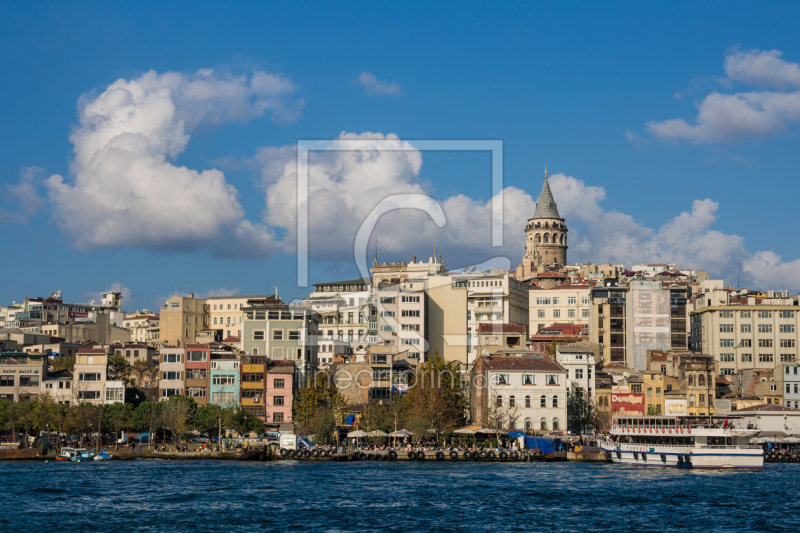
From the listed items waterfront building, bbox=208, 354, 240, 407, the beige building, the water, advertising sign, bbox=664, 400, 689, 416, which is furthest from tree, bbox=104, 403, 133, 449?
advertising sign, bbox=664, 400, 689, 416

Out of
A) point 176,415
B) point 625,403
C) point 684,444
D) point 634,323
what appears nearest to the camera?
point 684,444

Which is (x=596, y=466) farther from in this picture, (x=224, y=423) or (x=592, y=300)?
(x=592, y=300)

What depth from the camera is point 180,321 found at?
131 metres

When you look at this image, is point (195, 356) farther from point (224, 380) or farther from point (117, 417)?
point (117, 417)

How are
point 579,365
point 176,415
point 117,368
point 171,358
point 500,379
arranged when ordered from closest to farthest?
point 176,415, point 500,379, point 171,358, point 579,365, point 117,368

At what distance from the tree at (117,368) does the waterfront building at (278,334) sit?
38.4 feet

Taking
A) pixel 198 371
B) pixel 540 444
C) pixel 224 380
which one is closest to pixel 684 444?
pixel 540 444

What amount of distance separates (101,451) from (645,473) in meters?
41.9

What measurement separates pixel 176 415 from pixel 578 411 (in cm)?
3473

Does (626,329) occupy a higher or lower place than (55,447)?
higher

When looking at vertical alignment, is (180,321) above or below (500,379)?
above

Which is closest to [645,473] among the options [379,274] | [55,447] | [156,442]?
[156,442]

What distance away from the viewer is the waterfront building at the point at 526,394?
90000mm

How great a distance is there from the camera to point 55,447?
3536 inches
